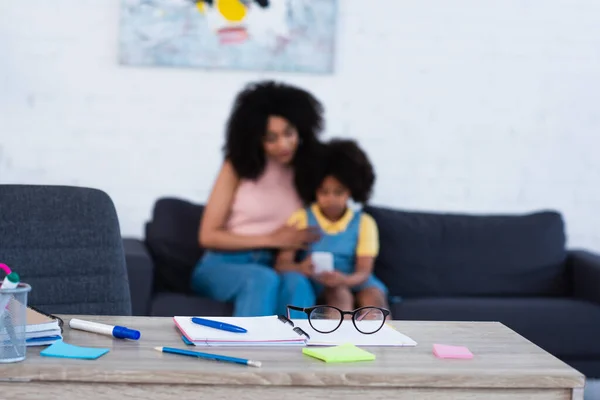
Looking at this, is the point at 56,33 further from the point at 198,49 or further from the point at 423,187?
the point at 423,187

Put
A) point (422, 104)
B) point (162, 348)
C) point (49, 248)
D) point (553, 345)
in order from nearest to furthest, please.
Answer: point (162, 348) → point (49, 248) → point (553, 345) → point (422, 104)

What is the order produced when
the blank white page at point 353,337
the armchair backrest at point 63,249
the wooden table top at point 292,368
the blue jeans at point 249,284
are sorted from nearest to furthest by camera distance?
the wooden table top at point 292,368 < the blank white page at point 353,337 < the armchair backrest at point 63,249 < the blue jeans at point 249,284

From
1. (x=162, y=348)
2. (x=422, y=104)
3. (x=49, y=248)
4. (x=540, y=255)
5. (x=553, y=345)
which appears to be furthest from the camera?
(x=422, y=104)

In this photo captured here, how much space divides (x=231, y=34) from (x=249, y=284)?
1.23 meters

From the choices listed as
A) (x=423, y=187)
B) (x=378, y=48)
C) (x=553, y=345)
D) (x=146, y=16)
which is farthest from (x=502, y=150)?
(x=146, y=16)

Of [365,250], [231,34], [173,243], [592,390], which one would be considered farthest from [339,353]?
[231,34]

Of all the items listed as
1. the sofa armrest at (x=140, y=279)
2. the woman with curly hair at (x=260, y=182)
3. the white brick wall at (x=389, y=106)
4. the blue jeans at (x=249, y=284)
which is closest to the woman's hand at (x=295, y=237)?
the woman with curly hair at (x=260, y=182)

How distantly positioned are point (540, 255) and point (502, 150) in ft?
1.76

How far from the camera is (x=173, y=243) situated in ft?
11.2

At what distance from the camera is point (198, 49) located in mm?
3693

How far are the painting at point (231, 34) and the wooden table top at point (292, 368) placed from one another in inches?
99.6

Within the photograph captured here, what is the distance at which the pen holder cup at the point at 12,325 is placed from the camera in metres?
1.11

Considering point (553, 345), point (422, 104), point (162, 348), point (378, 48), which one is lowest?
point (553, 345)

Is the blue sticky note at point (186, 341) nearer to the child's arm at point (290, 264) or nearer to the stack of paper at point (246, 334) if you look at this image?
the stack of paper at point (246, 334)
